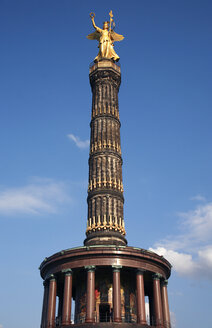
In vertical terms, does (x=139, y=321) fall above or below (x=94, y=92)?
below

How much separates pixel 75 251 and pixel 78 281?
13.4ft

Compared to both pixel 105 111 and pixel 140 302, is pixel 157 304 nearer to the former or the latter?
pixel 140 302

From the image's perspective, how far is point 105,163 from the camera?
39594 millimetres

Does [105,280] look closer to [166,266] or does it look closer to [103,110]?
[166,266]

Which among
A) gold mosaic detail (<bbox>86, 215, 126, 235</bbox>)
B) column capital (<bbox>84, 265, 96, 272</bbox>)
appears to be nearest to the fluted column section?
gold mosaic detail (<bbox>86, 215, 126, 235</bbox>)

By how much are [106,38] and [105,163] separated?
1773cm

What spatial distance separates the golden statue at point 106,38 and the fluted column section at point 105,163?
1.41m

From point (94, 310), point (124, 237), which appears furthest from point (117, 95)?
point (94, 310)

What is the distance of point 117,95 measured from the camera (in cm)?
4575

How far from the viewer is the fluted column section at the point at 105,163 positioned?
36.2 m

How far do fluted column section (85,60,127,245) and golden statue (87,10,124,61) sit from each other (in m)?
1.41

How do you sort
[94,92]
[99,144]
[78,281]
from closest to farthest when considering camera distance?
1. [78,281]
2. [99,144]
3. [94,92]

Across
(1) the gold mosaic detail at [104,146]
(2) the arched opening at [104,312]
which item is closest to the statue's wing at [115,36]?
(1) the gold mosaic detail at [104,146]

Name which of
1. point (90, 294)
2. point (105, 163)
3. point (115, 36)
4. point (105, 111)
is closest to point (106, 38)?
point (115, 36)
